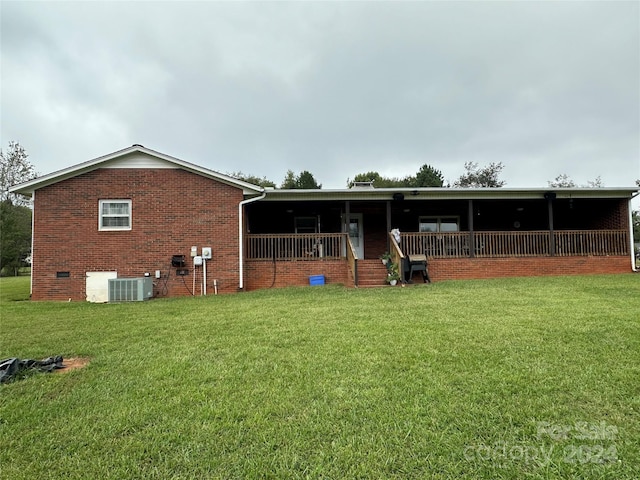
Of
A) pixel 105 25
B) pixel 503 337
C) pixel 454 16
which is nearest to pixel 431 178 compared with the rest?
pixel 454 16

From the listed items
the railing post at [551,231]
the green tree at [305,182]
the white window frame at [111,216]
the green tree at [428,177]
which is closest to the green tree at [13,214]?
the white window frame at [111,216]

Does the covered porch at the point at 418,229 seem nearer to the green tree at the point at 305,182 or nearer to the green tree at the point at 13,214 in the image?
the green tree at the point at 305,182

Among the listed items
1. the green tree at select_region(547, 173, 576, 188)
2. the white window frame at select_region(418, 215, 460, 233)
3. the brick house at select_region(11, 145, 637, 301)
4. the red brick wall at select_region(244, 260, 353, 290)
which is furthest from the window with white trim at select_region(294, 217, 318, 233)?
the green tree at select_region(547, 173, 576, 188)

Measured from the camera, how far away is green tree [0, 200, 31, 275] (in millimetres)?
23297

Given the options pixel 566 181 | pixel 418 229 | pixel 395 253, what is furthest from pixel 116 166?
pixel 566 181

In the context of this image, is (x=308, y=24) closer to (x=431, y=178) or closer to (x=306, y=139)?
(x=306, y=139)

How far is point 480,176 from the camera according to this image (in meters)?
35.7

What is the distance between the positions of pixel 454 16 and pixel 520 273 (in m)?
9.08

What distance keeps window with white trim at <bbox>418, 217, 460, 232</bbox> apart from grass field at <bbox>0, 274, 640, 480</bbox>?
9492 mm

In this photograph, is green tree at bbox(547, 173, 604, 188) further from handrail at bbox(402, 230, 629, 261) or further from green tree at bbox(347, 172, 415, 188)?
handrail at bbox(402, 230, 629, 261)

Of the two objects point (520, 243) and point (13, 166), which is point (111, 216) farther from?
point (13, 166)

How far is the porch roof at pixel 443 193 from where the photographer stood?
11.9 meters

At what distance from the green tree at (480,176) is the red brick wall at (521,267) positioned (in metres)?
23.9

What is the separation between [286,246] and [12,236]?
23.3 meters
